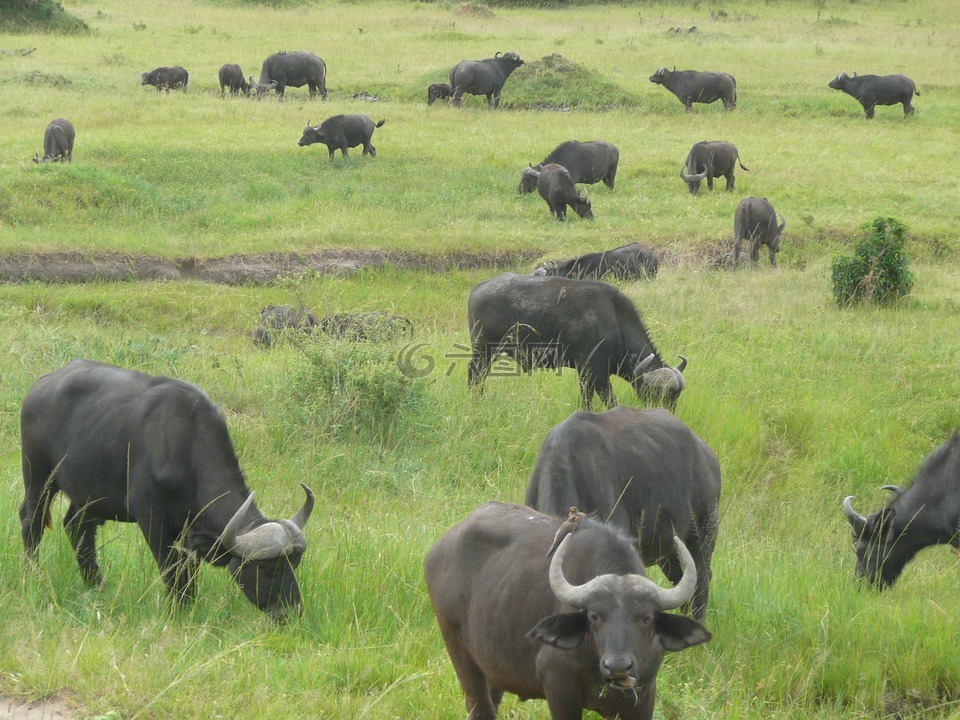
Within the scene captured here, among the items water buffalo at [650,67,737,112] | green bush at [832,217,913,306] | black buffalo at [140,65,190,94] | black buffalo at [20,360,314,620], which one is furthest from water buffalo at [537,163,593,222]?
black buffalo at [140,65,190,94]

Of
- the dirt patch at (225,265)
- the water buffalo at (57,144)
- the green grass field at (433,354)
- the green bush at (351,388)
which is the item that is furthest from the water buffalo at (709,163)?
the green bush at (351,388)

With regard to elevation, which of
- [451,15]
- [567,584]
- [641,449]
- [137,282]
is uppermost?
[451,15]

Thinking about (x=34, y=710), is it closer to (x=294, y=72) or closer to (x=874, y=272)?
(x=874, y=272)

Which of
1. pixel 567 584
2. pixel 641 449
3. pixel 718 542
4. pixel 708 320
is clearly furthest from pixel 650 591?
pixel 708 320

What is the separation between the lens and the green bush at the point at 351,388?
9281 millimetres

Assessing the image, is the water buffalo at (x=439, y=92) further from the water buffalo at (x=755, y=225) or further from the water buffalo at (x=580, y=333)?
the water buffalo at (x=580, y=333)

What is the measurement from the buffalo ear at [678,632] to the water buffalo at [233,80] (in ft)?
94.3

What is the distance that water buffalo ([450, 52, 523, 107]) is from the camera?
29.7 metres

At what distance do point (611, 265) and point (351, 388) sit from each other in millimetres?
7107

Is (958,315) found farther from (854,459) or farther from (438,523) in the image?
(438,523)

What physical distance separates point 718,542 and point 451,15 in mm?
41483

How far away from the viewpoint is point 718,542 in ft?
25.8

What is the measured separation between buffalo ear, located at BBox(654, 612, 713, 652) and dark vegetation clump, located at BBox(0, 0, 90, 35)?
39.3 metres

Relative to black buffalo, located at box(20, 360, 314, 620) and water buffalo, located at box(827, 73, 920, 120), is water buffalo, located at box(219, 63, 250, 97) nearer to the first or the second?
water buffalo, located at box(827, 73, 920, 120)
